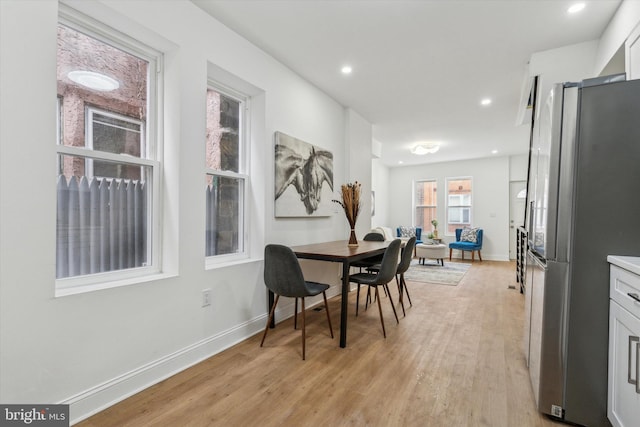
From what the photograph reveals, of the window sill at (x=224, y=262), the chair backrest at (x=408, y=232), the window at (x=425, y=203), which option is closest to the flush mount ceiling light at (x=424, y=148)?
the chair backrest at (x=408, y=232)

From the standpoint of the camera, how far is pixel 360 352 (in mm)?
2449

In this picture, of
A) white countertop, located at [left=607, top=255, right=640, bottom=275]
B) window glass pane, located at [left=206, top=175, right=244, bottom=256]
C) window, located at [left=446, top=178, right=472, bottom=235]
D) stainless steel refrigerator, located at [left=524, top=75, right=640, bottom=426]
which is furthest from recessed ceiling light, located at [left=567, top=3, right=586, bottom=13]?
window, located at [left=446, top=178, right=472, bottom=235]

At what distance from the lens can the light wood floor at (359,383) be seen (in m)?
1.65

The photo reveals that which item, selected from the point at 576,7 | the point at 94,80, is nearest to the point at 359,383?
the point at 94,80

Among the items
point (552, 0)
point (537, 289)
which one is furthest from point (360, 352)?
point (552, 0)

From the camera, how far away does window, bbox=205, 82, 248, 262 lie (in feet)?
8.84

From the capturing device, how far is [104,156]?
74.6 inches

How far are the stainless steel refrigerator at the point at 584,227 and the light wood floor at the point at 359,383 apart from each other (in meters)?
0.30

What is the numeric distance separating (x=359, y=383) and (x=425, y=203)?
25.5ft

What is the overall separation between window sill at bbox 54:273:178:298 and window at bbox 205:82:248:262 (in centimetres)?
61

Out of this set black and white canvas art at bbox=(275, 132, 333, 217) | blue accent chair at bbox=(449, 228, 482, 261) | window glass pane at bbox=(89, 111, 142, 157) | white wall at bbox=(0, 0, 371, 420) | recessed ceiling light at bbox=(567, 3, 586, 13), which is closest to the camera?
white wall at bbox=(0, 0, 371, 420)

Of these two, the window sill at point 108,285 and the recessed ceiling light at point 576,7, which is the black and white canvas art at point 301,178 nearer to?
the window sill at point 108,285

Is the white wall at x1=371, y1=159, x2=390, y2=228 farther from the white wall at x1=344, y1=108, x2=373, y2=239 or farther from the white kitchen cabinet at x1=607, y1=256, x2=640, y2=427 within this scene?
the white kitchen cabinet at x1=607, y1=256, x2=640, y2=427

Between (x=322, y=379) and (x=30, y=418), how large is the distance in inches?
60.4
